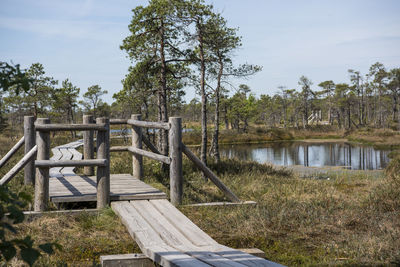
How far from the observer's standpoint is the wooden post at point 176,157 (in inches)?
276

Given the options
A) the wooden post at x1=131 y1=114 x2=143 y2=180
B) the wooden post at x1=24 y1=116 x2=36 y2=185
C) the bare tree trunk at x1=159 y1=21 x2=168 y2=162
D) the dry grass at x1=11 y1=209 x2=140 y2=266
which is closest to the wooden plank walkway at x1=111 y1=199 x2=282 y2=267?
the dry grass at x1=11 y1=209 x2=140 y2=266

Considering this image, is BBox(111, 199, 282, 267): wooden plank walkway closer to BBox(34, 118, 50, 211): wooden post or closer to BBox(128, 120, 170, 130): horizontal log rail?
BBox(34, 118, 50, 211): wooden post

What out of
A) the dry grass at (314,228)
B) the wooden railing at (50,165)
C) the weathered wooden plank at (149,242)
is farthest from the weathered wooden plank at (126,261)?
the wooden railing at (50,165)

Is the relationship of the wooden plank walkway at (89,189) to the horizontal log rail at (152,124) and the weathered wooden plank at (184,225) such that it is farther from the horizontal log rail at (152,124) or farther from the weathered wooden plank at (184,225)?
the horizontal log rail at (152,124)

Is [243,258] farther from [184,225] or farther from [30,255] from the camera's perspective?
[30,255]

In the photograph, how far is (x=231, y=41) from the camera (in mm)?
14945

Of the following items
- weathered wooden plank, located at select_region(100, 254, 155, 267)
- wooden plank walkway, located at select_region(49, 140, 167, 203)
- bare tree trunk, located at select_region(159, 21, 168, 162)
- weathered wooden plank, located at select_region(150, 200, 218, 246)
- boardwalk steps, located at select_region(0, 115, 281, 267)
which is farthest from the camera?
bare tree trunk, located at select_region(159, 21, 168, 162)

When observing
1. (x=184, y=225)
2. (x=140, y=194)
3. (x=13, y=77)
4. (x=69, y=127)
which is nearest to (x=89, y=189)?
(x=140, y=194)

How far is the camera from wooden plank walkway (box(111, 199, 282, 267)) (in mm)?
3936

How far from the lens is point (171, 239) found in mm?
4867

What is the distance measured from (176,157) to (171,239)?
2.35 m

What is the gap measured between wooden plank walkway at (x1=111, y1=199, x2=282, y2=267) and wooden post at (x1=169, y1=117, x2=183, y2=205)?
459 mm

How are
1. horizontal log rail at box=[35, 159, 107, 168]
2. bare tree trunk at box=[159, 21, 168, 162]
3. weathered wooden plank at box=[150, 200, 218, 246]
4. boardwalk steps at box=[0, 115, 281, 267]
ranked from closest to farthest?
boardwalk steps at box=[0, 115, 281, 267]
weathered wooden plank at box=[150, 200, 218, 246]
horizontal log rail at box=[35, 159, 107, 168]
bare tree trunk at box=[159, 21, 168, 162]

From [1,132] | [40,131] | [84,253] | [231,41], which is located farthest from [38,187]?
[1,132]
